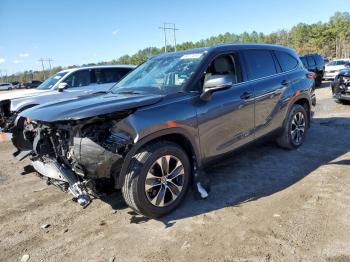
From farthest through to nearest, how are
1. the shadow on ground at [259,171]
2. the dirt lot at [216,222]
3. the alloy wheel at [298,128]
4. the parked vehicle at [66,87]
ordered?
1. the parked vehicle at [66,87]
2. the alloy wheel at [298,128]
3. the shadow on ground at [259,171]
4. the dirt lot at [216,222]

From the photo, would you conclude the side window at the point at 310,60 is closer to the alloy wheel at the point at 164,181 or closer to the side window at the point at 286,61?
the side window at the point at 286,61

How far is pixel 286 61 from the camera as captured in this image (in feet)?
19.7

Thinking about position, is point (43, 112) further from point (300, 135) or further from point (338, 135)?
point (338, 135)

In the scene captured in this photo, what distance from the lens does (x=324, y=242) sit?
10.5ft

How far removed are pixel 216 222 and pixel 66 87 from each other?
6.88 metres

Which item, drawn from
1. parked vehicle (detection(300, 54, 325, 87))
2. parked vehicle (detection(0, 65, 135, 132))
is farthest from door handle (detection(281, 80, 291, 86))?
parked vehicle (detection(300, 54, 325, 87))

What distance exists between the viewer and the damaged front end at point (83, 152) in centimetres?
340

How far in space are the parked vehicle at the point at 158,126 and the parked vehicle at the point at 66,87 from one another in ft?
12.3

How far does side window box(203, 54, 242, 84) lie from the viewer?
4613 mm

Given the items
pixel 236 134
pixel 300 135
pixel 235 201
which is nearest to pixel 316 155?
pixel 300 135

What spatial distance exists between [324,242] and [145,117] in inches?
82.9

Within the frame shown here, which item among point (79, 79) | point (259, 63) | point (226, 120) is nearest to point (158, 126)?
point (226, 120)

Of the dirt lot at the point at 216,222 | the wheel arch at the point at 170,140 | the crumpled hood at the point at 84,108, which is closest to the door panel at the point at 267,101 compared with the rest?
the dirt lot at the point at 216,222

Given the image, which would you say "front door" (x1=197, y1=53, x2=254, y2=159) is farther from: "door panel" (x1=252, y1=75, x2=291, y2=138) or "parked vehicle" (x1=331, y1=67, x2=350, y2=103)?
"parked vehicle" (x1=331, y1=67, x2=350, y2=103)
